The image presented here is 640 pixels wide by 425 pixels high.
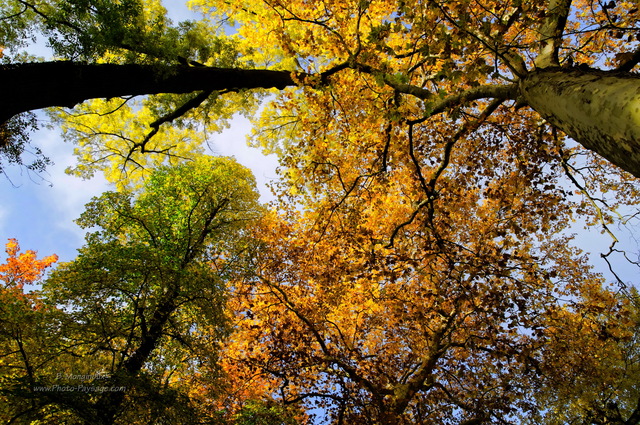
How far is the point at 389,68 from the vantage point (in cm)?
579

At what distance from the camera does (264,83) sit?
7363mm

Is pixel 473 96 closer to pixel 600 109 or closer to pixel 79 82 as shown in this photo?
pixel 600 109

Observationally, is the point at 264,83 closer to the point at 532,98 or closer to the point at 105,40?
the point at 105,40

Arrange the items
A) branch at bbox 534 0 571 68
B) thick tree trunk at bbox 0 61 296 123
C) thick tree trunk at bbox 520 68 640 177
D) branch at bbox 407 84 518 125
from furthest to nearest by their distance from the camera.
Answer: branch at bbox 407 84 518 125 < thick tree trunk at bbox 0 61 296 123 < branch at bbox 534 0 571 68 < thick tree trunk at bbox 520 68 640 177

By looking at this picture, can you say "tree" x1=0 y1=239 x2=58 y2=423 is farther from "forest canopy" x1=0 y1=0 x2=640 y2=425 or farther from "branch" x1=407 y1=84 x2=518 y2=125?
"branch" x1=407 y1=84 x2=518 y2=125

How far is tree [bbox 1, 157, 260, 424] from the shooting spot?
5.87 meters

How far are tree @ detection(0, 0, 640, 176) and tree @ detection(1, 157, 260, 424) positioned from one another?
131 inches

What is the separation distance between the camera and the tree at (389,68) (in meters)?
2.41

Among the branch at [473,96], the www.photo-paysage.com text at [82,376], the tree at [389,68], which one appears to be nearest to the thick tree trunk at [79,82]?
the tree at [389,68]

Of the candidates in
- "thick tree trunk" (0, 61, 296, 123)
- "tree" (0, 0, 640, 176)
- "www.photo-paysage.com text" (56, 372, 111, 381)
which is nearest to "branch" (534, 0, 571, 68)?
"tree" (0, 0, 640, 176)

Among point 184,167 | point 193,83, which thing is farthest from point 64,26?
point 184,167

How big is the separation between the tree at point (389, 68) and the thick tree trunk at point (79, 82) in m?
0.02

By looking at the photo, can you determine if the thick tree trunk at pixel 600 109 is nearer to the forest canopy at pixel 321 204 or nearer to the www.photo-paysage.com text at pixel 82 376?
the forest canopy at pixel 321 204

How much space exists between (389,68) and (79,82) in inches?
197
